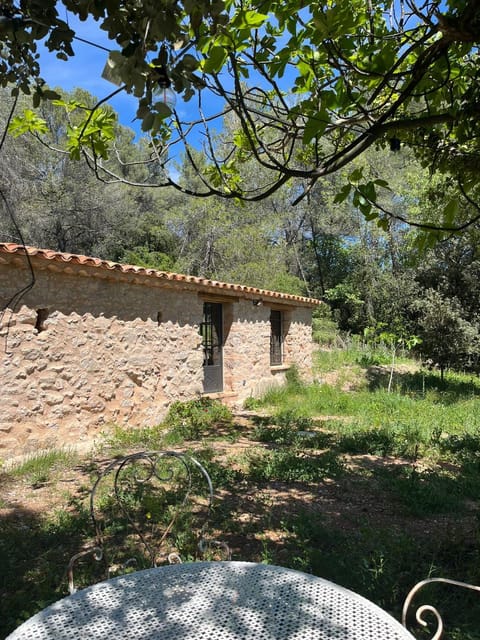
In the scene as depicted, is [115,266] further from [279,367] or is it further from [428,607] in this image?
Answer: [279,367]

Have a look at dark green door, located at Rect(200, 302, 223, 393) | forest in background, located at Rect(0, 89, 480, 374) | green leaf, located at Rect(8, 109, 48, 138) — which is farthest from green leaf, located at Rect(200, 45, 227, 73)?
forest in background, located at Rect(0, 89, 480, 374)

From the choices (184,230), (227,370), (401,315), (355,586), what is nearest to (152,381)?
(227,370)

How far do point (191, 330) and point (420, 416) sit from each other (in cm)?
441

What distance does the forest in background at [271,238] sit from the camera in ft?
41.2

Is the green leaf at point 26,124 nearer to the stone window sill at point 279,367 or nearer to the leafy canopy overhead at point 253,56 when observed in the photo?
the leafy canopy overhead at point 253,56

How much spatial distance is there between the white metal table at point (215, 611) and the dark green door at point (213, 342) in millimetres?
7798

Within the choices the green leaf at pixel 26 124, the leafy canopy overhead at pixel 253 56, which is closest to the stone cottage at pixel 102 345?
the green leaf at pixel 26 124

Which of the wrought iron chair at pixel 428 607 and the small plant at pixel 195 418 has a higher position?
the wrought iron chair at pixel 428 607

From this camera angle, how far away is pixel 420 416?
8.12 meters

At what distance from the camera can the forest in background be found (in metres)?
12.5

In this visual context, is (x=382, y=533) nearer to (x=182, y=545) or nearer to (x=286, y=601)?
(x=182, y=545)

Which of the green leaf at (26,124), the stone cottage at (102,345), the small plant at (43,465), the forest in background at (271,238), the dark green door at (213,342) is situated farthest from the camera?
the forest in background at (271,238)

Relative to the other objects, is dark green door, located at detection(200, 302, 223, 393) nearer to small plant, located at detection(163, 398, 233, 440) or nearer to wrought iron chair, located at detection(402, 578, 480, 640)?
small plant, located at detection(163, 398, 233, 440)

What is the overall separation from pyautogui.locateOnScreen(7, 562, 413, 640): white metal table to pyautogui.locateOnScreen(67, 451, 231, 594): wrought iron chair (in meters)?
0.67
